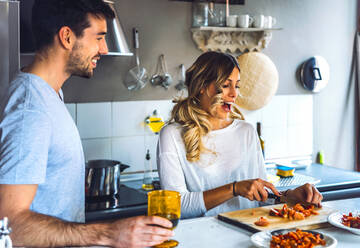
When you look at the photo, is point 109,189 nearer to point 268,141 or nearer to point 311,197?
point 311,197

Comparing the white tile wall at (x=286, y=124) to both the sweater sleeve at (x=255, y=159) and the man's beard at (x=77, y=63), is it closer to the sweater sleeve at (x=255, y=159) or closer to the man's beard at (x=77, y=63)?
the sweater sleeve at (x=255, y=159)

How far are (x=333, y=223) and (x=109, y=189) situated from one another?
1447 mm

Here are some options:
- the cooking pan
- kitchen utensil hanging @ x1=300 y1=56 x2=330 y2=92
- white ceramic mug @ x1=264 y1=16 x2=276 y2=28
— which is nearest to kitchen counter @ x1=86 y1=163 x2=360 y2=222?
the cooking pan

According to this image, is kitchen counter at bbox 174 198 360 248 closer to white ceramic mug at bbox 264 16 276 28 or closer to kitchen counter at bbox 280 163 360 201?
kitchen counter at bbox 280 163 360 201

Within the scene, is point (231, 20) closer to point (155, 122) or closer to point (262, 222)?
point (155, 122)

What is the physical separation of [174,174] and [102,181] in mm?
724

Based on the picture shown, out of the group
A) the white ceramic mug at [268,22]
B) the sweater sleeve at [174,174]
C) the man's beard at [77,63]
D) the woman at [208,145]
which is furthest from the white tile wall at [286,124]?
the man's beard at [77,63]

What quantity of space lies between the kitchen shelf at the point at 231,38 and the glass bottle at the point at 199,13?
0.17ft

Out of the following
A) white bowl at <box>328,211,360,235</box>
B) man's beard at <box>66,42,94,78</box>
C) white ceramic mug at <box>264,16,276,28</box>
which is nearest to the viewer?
white bowl at <box>328,211,360,235</box>

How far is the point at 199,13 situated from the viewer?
3.38 metres

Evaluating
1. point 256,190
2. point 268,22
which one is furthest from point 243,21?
point 256,190

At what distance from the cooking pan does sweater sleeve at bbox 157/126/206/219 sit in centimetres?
61

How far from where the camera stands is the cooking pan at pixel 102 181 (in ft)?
8.47

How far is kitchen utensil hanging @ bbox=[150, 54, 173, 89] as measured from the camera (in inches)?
130
